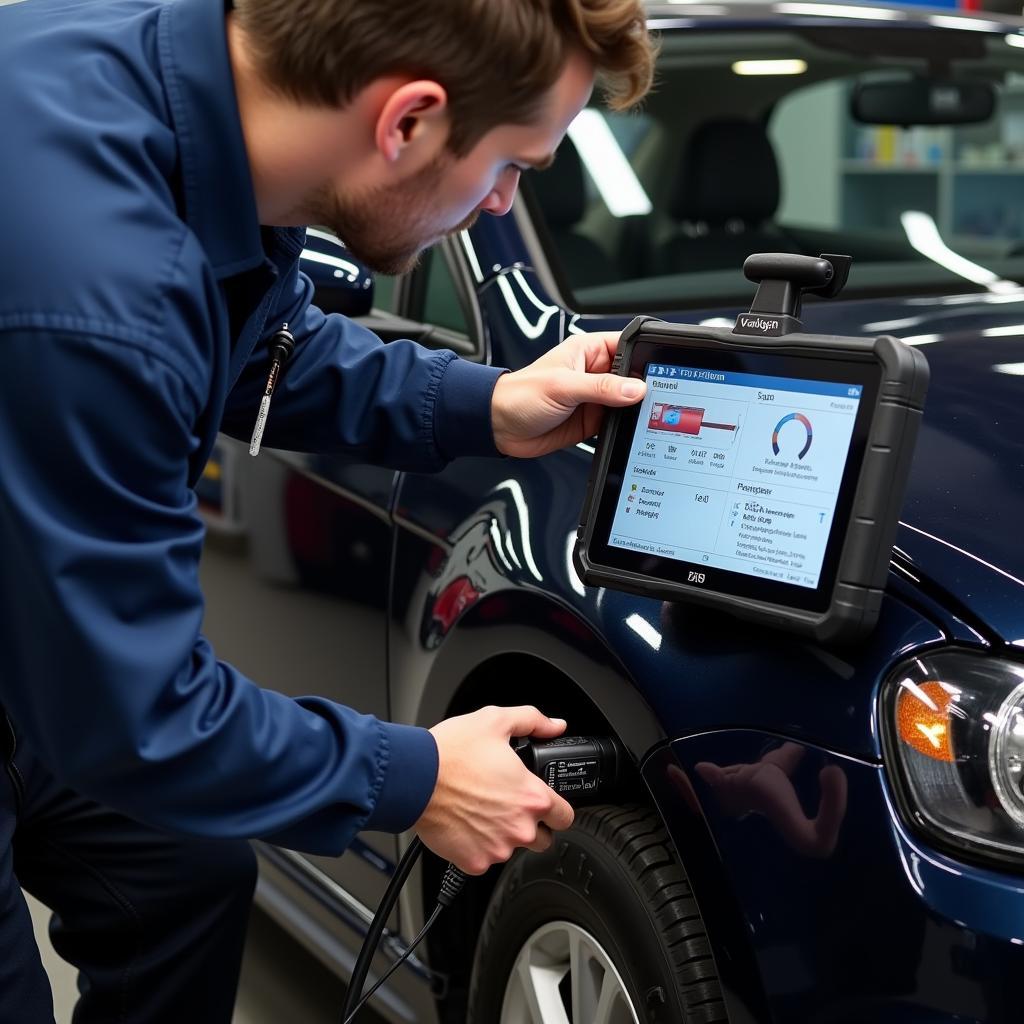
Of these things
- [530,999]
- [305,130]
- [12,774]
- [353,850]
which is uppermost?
[305,130]

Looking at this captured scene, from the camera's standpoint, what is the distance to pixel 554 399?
1.47m

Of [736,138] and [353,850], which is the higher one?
[736,138]

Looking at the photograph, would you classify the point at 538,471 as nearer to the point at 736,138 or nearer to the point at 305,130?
the point at 305,130

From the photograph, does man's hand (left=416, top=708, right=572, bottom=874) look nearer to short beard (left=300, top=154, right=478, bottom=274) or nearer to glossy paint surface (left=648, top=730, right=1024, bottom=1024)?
glossy paint surface (left=648, top=730, right=1024, bottom=1024)

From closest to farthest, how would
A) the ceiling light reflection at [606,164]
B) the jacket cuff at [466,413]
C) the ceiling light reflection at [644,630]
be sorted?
1. the ceiling light reflection at [644,630]
2. the jacket cuff at [466,413]
3. the ceiling light reflection at [606,164]

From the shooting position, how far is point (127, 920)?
5.20 feet

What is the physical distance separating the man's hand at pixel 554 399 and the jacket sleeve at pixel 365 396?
0.08ft

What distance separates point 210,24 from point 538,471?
608 millimetres

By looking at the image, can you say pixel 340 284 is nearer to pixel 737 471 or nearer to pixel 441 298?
pixel 441 298

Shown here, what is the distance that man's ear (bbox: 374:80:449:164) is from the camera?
1.08 metres

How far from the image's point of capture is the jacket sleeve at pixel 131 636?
1.00 metres

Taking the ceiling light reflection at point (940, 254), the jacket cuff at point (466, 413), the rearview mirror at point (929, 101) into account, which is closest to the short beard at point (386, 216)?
the jacket cuff at point (466, 413)

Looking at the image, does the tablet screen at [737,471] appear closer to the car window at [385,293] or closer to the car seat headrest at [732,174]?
the car window at [385,293]

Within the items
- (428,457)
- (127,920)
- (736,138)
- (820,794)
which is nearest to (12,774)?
(127,920)
